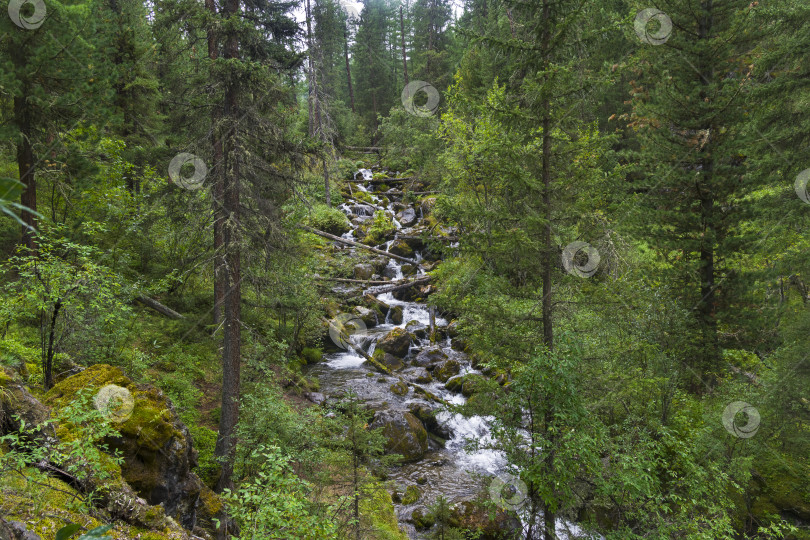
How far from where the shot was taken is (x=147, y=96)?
16.7 m

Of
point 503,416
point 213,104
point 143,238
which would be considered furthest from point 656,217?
point 143,238

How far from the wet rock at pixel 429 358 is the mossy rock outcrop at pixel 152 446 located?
11.0 meters

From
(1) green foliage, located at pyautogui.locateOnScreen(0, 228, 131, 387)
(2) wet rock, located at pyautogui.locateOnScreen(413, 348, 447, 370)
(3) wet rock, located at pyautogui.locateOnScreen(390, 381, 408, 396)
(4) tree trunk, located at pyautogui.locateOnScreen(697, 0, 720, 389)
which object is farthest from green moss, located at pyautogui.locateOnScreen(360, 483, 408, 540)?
(4) tree trunk, located at pyautogui.locateOnScreen(697, 0, 720, 389)

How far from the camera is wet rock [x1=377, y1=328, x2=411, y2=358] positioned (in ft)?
61.2

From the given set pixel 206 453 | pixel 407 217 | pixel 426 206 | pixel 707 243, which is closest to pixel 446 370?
pixel 206 453

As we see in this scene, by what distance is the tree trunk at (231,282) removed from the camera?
8.97 m

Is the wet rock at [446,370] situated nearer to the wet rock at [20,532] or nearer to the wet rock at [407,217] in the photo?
the wet rock at [20,532]

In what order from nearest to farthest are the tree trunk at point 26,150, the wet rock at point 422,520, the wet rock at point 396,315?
1. the tree trunk at point 26,150
2. the wet rock at point 422,520
3. the wet rock at point 396,315

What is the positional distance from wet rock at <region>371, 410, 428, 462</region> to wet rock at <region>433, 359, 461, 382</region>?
3.52 m

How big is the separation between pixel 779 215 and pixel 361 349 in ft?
47.6

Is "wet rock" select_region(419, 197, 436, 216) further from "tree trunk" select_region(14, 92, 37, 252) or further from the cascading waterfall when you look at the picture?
"tree trunk" select_region(14, 92, 37, 252)

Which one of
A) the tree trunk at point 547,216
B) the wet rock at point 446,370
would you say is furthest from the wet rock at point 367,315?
the tree trunk at point 547,216

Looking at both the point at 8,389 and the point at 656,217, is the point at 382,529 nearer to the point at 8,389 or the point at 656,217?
the point at 8,389

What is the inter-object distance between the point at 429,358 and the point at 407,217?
48.0ft
